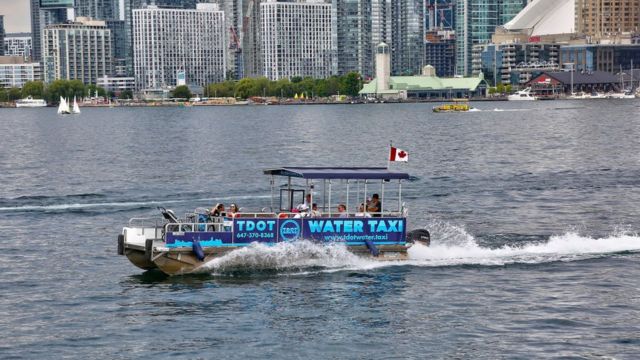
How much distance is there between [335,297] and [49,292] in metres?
8.99

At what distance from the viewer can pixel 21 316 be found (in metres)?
35.0

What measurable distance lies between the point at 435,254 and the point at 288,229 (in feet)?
18.9

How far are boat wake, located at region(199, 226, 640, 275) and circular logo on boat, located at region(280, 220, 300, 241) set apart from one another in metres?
0.25

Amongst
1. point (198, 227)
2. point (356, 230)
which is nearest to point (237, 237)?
point (198, 227)

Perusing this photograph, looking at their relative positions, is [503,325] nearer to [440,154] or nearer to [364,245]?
[364,245]

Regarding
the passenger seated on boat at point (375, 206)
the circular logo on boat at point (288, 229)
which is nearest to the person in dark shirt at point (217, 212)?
the circular logo on boat at point (288, 229)

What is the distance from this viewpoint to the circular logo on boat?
39469mm

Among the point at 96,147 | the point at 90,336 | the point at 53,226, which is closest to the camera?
the point at 90,336

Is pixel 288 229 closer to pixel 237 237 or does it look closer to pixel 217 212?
pixel 237 237

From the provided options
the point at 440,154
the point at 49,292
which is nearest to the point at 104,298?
the point at 49,292

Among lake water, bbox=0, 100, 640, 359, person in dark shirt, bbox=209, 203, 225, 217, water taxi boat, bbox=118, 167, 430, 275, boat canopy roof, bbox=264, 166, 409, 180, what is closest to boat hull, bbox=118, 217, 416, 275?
water taxi boat, bbox=118, 167, 430, 275

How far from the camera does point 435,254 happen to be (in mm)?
42281

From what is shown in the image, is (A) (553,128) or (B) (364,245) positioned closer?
(B) (364,245)

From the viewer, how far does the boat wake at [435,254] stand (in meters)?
39.4
